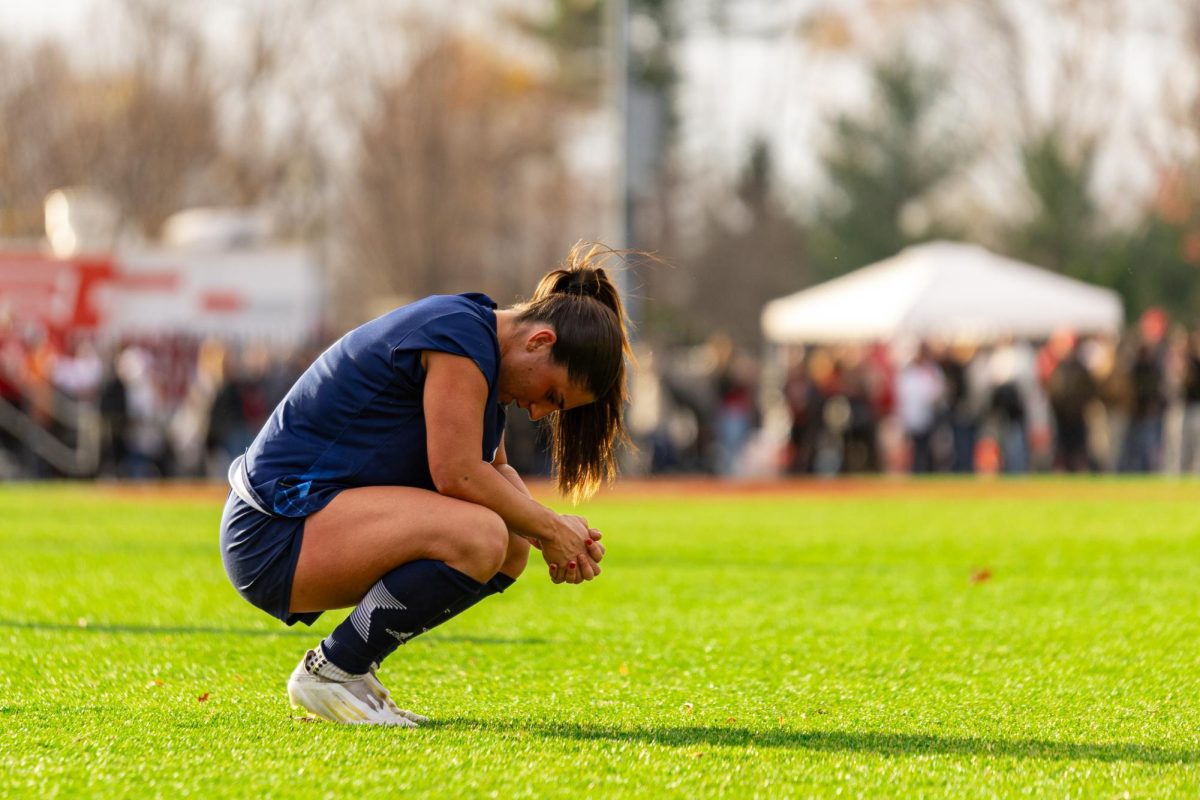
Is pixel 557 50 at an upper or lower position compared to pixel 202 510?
upper

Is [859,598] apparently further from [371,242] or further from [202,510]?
[371,242]

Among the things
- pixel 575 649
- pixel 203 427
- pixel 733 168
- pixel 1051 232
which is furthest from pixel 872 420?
pixel 733 168

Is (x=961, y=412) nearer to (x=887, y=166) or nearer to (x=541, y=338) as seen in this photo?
(x=541, y=338)

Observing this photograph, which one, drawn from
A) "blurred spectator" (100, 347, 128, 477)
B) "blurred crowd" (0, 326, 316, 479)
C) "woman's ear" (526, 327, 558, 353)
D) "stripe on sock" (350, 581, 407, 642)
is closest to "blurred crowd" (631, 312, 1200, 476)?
"blurred crowd" (0, 326, 316, 479)

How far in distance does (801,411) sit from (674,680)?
56.5 ft

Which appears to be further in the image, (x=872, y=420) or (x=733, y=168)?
(x=733, y=168)

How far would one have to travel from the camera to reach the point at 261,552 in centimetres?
490

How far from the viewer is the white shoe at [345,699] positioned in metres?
4.93

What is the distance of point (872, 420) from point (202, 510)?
969 cm

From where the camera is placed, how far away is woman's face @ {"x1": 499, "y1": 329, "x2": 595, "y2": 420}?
189 inches

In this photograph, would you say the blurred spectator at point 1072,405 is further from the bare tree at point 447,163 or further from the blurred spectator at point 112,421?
the bare tree at point 447,163

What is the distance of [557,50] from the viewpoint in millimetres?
46750

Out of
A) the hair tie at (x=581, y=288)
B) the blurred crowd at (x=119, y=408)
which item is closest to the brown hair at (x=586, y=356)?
the hair tie at (x=581, y=288)

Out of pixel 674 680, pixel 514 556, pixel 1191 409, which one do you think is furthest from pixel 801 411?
pixel 514 556
